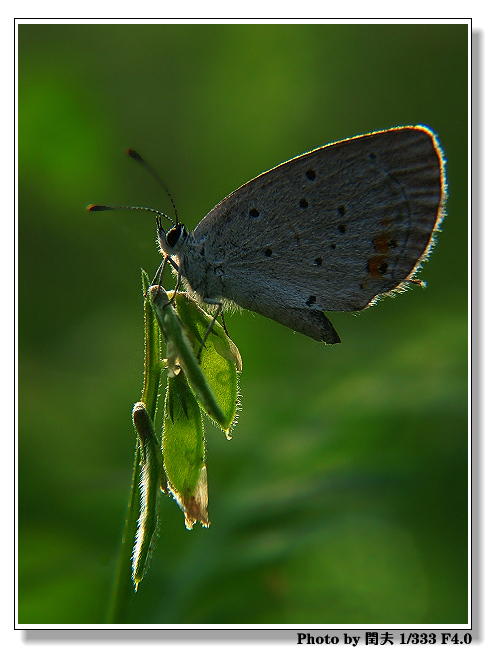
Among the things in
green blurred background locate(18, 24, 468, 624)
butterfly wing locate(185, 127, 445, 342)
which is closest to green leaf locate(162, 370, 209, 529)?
butterfly wing locate(185, 127, 445, 342)

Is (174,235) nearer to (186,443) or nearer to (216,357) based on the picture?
(216,357)

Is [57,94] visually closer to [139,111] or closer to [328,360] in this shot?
[139,111]

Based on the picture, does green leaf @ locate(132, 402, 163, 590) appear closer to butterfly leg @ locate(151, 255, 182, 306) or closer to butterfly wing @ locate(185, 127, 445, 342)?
butterfly leg @ locate(151, 255, 182, 306)

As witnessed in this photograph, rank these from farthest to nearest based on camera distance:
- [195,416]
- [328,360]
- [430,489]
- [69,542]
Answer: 1. [328,360]
2. [430,489]
3. [69,542]
4. [195,416]

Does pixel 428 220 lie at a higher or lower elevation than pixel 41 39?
lower

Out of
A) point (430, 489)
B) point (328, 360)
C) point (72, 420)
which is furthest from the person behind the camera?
point (328, 360)

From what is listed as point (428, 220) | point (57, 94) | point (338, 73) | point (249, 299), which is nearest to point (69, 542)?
point (249, 299)

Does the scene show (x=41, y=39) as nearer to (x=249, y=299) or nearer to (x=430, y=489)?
(x=249, y=299)

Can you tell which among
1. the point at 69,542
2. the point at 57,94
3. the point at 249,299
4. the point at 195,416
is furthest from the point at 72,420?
the point at 57,94

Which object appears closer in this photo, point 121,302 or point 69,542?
point 69,542
